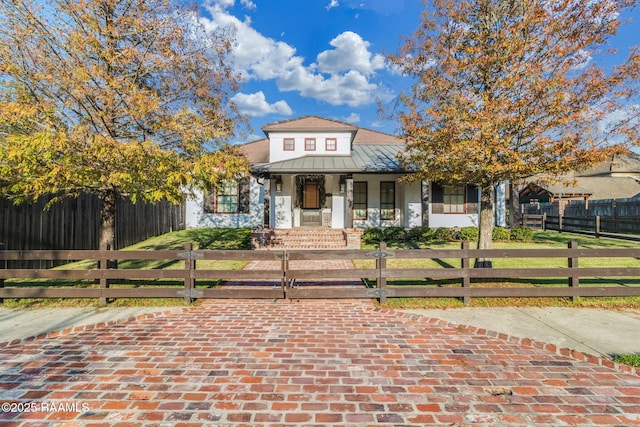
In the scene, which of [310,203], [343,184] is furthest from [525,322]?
[310,203]

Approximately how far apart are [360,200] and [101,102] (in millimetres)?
11739

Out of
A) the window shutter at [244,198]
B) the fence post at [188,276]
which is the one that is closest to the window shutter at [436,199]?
the window shutter at [244,198]

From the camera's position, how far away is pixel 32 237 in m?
7.95

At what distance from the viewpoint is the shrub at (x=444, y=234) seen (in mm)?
13898

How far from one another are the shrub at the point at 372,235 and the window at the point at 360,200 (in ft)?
6.70

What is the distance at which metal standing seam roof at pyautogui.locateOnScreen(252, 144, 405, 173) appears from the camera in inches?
521

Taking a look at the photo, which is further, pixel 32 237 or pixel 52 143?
pixel 32 237

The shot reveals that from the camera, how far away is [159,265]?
924 centimetres

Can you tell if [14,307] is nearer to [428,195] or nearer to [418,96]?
[418,96]

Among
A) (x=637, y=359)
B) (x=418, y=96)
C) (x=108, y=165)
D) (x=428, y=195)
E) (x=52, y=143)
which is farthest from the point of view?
(x=428, y=195)

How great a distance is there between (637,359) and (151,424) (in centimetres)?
521

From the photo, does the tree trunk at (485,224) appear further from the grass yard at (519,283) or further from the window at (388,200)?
the window at (388,200)

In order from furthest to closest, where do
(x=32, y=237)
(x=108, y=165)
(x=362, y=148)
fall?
(x=362, y=148)
(x=32, y=237)
(x=108, y=165)

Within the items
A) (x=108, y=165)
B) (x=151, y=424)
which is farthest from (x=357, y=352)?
(x=108, y=165)
